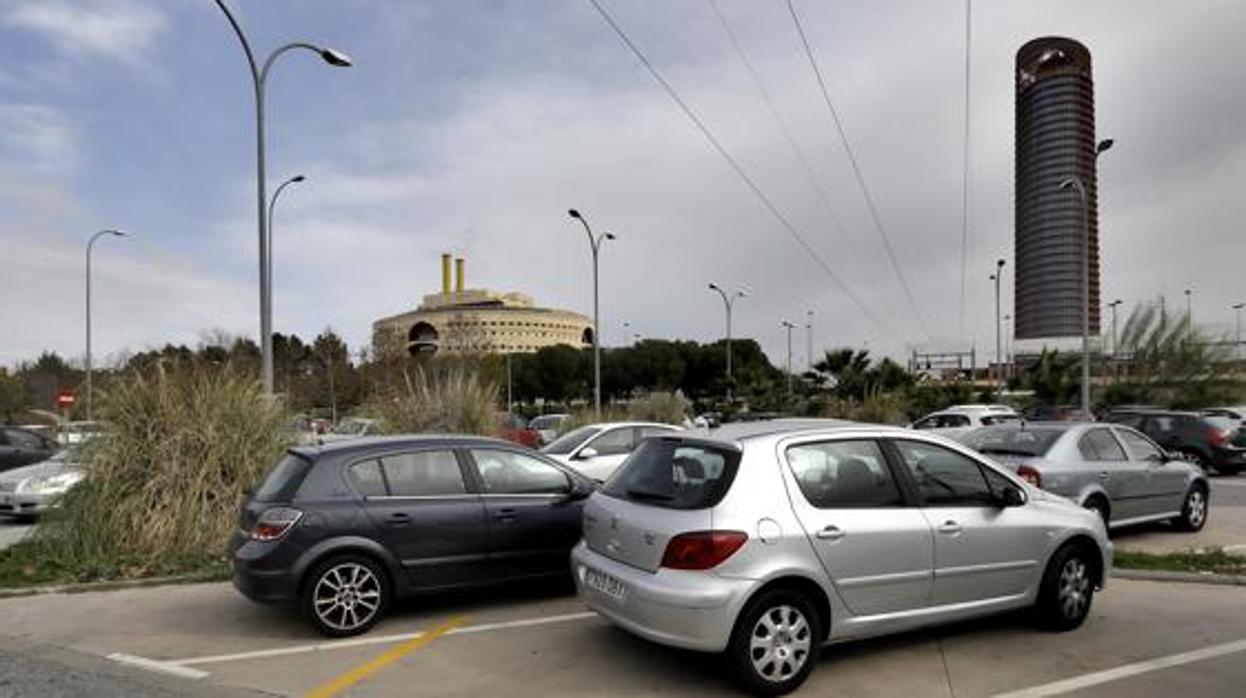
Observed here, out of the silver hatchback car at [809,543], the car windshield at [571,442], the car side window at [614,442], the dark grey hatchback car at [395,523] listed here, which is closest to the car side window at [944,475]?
the silver hatchback car at [809,543]

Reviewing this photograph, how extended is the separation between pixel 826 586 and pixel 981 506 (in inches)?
56.3

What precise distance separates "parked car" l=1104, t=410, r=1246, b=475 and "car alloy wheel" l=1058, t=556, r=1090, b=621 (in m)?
14.7

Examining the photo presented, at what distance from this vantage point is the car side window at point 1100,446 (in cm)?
1027

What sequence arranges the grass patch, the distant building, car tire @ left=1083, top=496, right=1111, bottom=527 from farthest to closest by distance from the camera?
the distant building
car tire @ left=1083, top=496, right=1111, bottom=527
the grass patch

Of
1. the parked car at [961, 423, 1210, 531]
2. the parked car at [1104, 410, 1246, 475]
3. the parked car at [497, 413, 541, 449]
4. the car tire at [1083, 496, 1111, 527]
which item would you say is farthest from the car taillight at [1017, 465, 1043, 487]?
the parked car at [1104, 410, 1246, 475]

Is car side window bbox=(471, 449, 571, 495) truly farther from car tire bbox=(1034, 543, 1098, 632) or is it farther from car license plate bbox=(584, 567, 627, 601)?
car tire bbox=(1034, 543, 1098, 632)

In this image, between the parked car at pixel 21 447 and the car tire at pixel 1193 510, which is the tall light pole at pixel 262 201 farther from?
the car tire at pixel 1193 510

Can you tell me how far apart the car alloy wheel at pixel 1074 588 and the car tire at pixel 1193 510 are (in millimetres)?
5715

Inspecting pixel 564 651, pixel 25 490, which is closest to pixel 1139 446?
pixel 564 651

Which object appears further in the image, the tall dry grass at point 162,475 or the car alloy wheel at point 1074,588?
the tall dry grass at point 162,475

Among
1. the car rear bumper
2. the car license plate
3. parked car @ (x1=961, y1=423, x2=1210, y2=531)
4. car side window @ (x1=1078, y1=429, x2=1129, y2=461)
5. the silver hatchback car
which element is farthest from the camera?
car side window @ (x1=1078, y1=429, x2=1129, y2=461)

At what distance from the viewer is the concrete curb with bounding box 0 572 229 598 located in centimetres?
862

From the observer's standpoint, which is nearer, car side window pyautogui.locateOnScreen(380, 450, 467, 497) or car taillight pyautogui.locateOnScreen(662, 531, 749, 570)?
car taillight pyautogui.locateOnScreen(662, 531, 749, 570)

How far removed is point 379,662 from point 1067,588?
469cm
